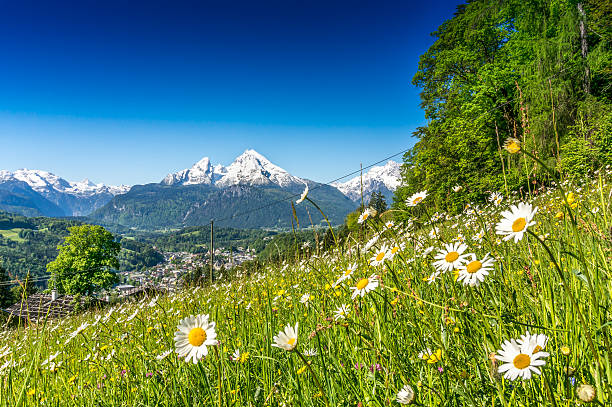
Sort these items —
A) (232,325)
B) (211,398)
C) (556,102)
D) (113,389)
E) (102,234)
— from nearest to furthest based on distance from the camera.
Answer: (211,398), (113,389), (232,325), (556,102), (102,234)

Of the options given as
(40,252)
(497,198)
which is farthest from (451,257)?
(40,252)

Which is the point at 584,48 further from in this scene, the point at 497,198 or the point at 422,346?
the point at 422,346

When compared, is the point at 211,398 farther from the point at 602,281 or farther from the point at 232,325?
the point at 602,281

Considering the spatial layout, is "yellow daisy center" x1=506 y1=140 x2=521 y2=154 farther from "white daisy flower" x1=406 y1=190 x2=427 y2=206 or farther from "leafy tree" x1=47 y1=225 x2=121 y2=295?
"leafy tree" x1=47 y1=225 x2=121 y2=295

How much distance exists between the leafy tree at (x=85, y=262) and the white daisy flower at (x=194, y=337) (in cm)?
4036

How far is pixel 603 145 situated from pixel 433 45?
10924 mm

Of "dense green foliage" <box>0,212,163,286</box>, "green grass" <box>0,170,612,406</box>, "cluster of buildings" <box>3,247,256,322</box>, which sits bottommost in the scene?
"dense green foliage" <box>0,212,163,286</box>

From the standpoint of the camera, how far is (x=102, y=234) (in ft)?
122

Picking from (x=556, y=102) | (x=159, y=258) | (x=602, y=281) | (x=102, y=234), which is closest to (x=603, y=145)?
(x=556, y=102)

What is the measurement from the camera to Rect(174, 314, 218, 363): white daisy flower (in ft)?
3.19

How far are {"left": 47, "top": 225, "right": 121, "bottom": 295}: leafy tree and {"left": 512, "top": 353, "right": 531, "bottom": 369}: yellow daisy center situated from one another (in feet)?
135

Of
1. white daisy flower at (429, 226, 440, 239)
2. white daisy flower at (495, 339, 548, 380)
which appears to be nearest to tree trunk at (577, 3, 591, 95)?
white daisy flower at (429, 226, 440, 239)

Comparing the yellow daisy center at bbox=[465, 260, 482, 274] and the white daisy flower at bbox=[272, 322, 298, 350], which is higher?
the yellow daisy center at bbox=[465, 260, 482, 274]

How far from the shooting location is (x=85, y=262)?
1395 inches
